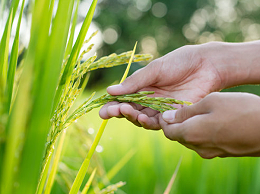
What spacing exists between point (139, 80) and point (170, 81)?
0.88ft

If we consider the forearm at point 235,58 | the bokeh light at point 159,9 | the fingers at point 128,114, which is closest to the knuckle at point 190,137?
the fingers at point 128,114

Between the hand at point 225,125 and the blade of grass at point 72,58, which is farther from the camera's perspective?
the hand at point 225,125

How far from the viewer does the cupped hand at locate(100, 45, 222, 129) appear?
1.21 meters

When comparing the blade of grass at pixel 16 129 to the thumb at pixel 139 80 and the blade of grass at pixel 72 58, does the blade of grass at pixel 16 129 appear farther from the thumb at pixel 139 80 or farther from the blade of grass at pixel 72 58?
the thumb at pixel 139 80

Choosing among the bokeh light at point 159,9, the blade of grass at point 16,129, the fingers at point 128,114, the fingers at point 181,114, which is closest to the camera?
the blade of grass at point 16,129

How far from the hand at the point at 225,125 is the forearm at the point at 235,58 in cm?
67

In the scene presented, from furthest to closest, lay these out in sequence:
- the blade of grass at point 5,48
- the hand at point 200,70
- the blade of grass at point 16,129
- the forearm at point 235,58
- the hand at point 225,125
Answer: the forearm at point 235,58, the hand at point 200,70, the hand at point 225,125, the blade of grass at point 5,48, the blade of grass at point 16,129

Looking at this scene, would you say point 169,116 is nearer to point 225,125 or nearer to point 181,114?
point 181,114

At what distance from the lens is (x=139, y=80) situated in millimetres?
1248

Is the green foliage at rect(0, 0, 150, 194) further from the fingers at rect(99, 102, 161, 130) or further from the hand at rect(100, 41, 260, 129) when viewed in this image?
the hand at rect(100, 41, 260, 129)

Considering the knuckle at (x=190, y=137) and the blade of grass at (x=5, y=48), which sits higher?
the blade of grass at (x=5, y=48)

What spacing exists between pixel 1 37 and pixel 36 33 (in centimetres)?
39

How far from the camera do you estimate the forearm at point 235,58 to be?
160 centimetres

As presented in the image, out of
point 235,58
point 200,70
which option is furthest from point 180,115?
point 235,58
